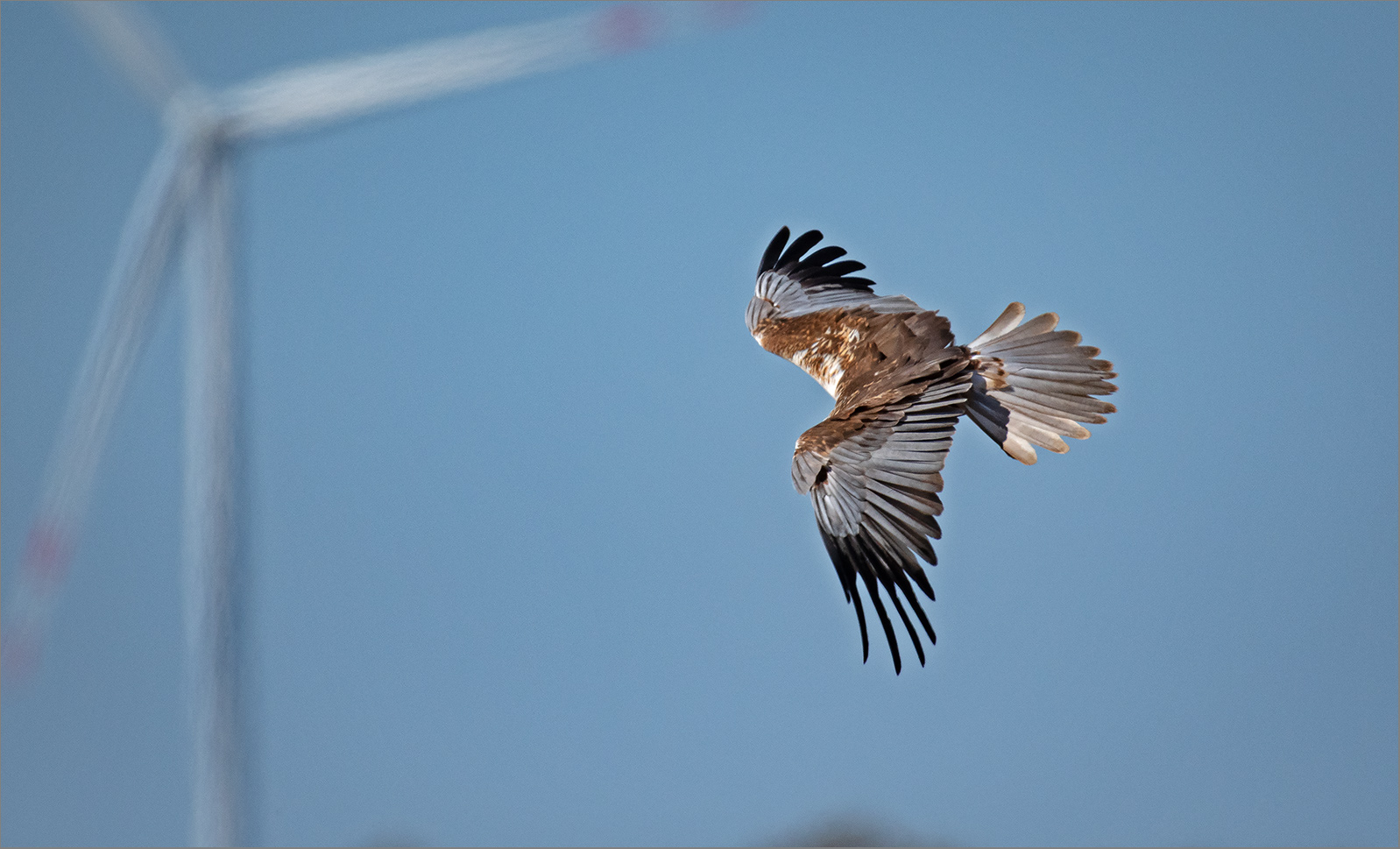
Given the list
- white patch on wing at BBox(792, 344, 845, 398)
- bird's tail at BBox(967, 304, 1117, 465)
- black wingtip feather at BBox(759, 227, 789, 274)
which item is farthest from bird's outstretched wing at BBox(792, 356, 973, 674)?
black wingtip feather at BBox(759, 227, 789, 274)

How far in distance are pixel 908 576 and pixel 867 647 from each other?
438 millimetres

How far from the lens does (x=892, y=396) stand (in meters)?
7.80

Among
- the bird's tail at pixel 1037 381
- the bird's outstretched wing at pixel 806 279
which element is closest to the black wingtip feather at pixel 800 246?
the bird's outstretched wing at pixel 806 279

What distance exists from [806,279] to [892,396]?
240 centimetres

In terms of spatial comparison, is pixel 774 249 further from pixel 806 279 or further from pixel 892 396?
pixel 892 396

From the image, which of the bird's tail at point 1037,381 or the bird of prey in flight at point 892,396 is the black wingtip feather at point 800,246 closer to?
the bird of prey in flight at point 892,396

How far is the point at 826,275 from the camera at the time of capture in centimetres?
999

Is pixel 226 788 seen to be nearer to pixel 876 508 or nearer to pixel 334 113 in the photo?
pixel 334 113

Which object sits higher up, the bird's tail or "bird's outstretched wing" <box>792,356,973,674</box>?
the bird's tail

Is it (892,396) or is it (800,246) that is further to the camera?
(800,246)

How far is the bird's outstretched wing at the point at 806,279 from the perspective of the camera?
9.69 m

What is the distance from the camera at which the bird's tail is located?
351 inches

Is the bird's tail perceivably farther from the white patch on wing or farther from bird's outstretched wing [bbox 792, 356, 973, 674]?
bird's outstretched wing [bbox 792, 356, 973, 674]

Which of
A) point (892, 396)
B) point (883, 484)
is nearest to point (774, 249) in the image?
point (892, 396)
